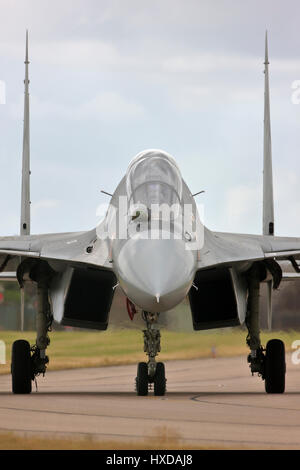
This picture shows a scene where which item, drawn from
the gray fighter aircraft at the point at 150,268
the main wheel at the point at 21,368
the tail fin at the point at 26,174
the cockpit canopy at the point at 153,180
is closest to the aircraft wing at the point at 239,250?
the gray fighter aircraft at the point at 150,268

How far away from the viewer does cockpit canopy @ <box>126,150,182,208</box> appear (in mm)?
15039

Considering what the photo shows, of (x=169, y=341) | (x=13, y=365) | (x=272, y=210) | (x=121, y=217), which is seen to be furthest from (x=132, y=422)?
(x=169, y=341)

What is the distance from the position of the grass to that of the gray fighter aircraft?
6928mm

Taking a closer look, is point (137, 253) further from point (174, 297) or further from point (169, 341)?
point (169, 341)

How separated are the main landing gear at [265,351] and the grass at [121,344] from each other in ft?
23.2

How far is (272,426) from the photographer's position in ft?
36.1

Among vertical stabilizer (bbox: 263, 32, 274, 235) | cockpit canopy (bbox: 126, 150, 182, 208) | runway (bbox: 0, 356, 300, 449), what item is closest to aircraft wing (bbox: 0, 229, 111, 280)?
cockpit canopy (bbox: 126, 150, 182, 208)

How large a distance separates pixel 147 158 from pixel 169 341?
9998 millimetres

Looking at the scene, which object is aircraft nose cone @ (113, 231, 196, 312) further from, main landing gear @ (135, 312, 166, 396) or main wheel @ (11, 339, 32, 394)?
main wheel @ (11, 339, 32, 394)

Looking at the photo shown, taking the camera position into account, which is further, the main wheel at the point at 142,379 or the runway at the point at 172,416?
the main wheel at the point at 142,379

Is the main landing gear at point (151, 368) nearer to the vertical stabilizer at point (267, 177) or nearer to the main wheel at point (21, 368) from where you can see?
the main wheel at point (21, 368)

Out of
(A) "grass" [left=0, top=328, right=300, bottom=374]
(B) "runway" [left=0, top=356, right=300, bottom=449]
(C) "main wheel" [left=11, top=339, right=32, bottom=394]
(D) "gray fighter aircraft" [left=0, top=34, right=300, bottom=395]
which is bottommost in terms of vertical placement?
(B) "runway" [left=0, top=356, right=300, bottom=449]

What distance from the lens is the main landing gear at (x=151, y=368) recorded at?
1512cm

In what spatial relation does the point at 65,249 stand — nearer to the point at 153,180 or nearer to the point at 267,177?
the point at 153,180
